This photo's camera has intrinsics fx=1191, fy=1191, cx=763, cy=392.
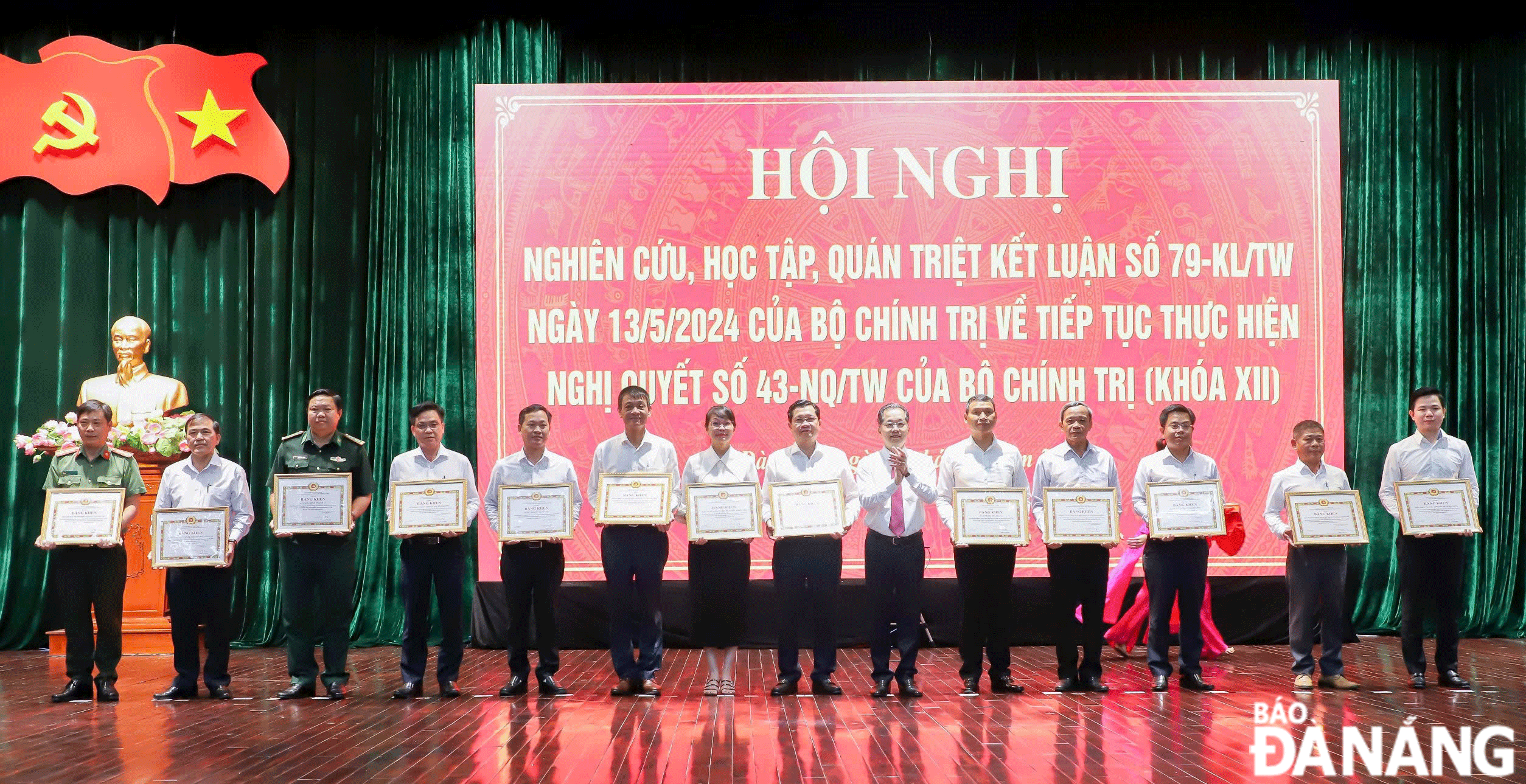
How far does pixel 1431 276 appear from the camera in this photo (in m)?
7.95

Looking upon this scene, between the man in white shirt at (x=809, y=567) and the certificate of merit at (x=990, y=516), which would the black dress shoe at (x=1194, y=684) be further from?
the man in white shirt at (x=809, y=567)

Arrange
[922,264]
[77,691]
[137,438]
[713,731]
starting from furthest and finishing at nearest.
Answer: [922,264], [137,438], [77,691], [713,731]

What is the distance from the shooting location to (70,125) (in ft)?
26.2

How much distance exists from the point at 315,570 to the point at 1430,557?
524 centimetres

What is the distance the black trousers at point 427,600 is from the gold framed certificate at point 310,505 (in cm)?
34

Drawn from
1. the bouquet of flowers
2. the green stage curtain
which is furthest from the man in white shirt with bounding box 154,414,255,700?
the green stage curtain

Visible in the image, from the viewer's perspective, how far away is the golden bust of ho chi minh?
773cm

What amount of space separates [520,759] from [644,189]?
4.37 metres

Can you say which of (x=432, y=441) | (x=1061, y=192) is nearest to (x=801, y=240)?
(x=1061, y=192)

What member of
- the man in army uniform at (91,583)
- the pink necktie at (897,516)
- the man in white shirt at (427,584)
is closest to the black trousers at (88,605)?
the man in army uniform at (91,583)

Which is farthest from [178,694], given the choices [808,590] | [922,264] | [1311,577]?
[1311,577]

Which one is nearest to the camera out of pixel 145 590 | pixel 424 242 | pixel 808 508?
pixel 808 508

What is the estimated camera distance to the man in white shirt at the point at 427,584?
556cm

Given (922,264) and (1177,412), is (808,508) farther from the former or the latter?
(922,264)
